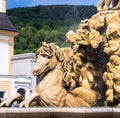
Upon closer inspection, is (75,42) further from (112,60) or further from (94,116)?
(94,116)

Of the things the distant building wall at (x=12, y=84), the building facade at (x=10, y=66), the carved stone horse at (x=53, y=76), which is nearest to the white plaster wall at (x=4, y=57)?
the building facade at (x=10, y=66)

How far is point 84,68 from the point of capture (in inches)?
420

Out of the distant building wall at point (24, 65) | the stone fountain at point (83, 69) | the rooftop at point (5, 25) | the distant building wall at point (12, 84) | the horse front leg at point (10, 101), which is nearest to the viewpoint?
the horse front leg at point (10, 101)

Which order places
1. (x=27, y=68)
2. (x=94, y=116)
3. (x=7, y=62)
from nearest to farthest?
(x=94, y=116)
(x=27, y=68)
(x=7, y=62)

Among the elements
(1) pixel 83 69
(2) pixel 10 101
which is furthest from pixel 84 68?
(2) pixel 10 101

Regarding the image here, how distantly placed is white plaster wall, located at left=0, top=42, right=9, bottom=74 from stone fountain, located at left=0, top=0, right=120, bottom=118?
36.0 metres

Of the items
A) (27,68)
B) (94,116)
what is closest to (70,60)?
(94,116)

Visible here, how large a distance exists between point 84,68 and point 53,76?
0.87 meters

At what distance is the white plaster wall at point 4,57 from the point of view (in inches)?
1844

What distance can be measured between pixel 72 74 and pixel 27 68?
31449 millimetres

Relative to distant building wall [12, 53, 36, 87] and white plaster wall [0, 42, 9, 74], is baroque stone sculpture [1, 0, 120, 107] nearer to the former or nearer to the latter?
distant building wall [12, 53, 36, 87]

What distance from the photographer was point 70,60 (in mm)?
10742

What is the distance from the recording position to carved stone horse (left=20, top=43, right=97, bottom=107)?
979cm

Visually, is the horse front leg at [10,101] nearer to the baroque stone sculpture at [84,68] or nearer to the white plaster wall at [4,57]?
the baroque stone sculpture at [84,68]
